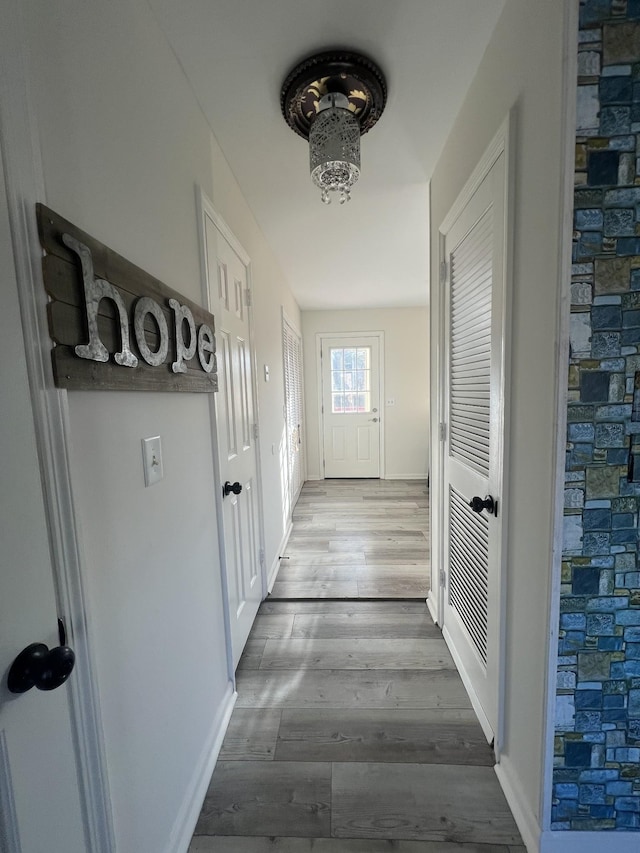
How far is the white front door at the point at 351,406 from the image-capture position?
4.95 m

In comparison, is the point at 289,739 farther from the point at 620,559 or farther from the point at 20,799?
the point at 620,559

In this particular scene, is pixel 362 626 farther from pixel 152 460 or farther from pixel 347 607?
pixel 152 460

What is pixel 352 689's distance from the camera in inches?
59.6

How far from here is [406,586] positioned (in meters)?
2.26

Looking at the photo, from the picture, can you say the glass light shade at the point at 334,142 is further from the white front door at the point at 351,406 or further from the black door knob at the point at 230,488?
the white front door at the point at 351,406

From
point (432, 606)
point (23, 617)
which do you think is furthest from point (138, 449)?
point (432, 606)

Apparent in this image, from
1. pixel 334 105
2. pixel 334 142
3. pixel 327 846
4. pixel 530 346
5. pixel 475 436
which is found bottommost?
pixel 327 846

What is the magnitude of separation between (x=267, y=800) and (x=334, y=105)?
2.48 meters

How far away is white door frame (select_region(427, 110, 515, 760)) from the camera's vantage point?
1.03 meters

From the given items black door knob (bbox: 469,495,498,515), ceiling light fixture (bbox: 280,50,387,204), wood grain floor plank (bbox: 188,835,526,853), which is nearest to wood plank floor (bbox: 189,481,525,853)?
wood grain floor plank (bbox: 188,835,526,853)

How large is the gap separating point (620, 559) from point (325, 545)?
2.28m

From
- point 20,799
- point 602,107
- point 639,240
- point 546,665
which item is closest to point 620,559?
point 546,665

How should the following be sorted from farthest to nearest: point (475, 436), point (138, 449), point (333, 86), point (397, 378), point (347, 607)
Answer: point (397, 378), point (347, 607), point (475, 436), point (333, 86), point (138, 449)

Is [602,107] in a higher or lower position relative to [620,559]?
higher
